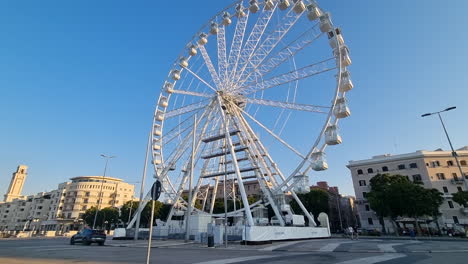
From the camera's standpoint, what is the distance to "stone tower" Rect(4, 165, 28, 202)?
129712mm

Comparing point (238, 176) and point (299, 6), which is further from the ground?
point (299, 6)

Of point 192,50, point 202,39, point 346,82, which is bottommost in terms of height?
point 346,82

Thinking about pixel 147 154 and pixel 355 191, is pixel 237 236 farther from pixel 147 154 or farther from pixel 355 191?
pixel 355 191

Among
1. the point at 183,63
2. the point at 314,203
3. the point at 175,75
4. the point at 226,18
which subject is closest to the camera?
the point at 226,18

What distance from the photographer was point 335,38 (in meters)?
23.1

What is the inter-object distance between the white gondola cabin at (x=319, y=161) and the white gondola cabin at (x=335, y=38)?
399 inches

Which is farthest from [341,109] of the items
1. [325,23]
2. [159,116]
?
[159,116]

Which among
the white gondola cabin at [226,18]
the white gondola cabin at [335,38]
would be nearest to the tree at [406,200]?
the white gondola cabin at [335,38]

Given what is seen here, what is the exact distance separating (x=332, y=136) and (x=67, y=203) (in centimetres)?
10944

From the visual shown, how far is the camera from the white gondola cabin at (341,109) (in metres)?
21.5

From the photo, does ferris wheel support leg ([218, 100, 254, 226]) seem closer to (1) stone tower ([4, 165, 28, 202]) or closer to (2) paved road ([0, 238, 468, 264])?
(2) paved road ([0, 238, 468, 264])

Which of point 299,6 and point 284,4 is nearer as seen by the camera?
point 299,6

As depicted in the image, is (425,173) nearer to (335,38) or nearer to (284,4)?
(335,38)

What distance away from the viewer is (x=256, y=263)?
31.1 feet
